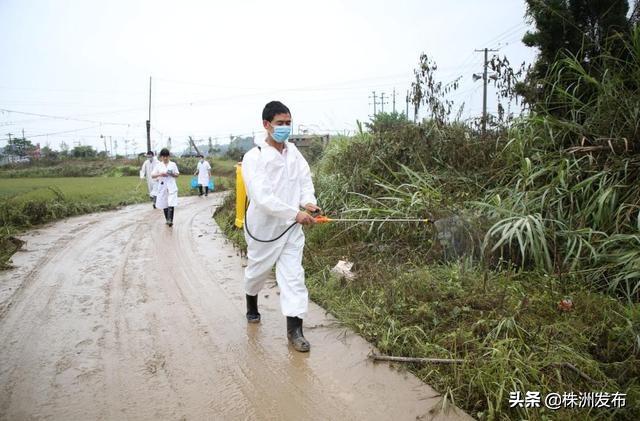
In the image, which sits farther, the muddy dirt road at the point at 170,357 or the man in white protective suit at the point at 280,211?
the man in white protective suit at the point at 280,211

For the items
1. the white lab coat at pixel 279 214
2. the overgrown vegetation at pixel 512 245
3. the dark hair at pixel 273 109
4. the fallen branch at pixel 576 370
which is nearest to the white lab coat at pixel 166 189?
the overgrown vegetation at pixel 512 245

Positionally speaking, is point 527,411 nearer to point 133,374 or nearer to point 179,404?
point 179,404

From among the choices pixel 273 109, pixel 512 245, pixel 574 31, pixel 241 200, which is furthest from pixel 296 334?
pixel 574 31

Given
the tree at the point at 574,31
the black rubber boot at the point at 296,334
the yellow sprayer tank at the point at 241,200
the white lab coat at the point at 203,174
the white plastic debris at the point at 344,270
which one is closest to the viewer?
the black rubber boot at the point at 296,334

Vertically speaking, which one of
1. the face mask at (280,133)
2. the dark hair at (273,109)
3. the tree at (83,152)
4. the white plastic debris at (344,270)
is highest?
the tree at (83,152)

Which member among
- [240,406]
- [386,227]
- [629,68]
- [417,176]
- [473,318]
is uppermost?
[629,68]

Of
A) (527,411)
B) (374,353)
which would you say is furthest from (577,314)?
(374,353)

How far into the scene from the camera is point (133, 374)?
3.02 metres

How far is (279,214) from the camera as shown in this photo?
3354 millimetres

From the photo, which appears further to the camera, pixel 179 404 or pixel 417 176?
pixel 417 176

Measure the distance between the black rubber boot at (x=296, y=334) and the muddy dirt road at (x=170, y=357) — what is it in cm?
9

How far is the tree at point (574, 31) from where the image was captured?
16.4 feet

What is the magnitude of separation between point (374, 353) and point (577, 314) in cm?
158

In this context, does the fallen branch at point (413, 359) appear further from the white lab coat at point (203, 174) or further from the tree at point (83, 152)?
the tree at point (83, 152)
